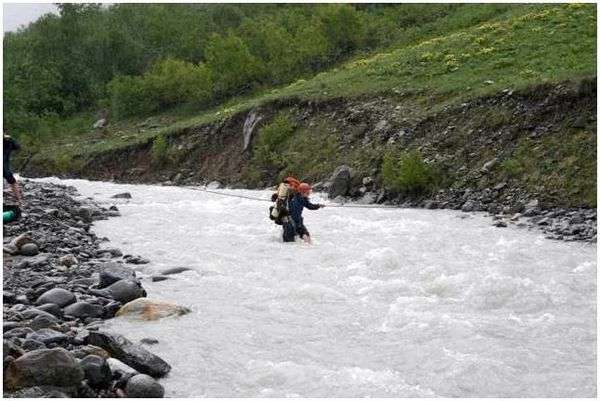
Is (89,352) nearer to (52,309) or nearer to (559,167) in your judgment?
(52,309)

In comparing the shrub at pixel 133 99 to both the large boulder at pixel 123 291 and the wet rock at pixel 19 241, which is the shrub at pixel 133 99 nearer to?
the wet rock at pixel 19 241

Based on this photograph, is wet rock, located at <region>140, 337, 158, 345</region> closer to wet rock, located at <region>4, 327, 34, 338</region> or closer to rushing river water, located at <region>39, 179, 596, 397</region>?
rushing river water, located at <region>39, 179, 596, 397</region>

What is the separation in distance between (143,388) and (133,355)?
0.71 m

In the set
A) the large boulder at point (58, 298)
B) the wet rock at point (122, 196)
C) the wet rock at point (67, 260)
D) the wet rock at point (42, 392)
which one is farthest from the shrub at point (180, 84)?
the wet rock at point (42, 392)

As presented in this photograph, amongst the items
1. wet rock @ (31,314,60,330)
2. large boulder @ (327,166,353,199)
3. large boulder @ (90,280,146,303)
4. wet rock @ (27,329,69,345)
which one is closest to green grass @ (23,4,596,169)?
large boulder @ (327,166,353,199)

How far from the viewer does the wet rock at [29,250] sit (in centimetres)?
1345

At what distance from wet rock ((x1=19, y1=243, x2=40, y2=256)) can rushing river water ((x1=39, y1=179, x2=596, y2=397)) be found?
2.30 meters

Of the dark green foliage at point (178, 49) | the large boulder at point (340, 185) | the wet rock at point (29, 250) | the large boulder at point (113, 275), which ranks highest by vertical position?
the dark green foliage at point (178, 49)

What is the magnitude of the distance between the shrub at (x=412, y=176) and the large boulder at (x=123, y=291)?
1157 cm

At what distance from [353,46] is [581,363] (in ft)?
151

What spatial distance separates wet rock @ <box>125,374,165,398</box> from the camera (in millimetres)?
7000

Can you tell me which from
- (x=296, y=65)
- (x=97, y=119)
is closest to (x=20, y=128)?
(x=97, y=119)

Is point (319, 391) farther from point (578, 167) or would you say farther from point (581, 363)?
point (578, 167)

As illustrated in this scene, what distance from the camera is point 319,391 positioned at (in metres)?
7.26
